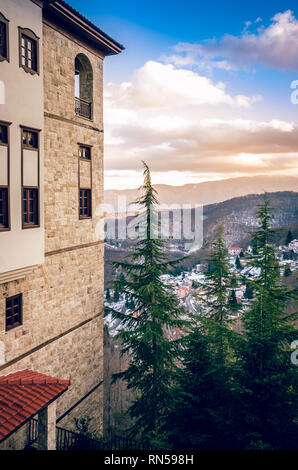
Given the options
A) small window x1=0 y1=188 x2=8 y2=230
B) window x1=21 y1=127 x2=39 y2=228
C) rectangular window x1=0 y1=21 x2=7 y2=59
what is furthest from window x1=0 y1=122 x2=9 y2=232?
rectangular window x1=0 y1=21 x2=7 y2=59

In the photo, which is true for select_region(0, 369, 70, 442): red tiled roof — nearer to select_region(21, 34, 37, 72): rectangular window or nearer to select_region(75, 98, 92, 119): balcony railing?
select_region(21, 34, 37, 72): rectangular window

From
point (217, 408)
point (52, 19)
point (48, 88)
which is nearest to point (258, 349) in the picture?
point (217, 408)

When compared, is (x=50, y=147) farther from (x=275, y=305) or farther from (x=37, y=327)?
(x=275, y=305)

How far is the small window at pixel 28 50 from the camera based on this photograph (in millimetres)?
9595

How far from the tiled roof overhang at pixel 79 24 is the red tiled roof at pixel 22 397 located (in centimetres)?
1150

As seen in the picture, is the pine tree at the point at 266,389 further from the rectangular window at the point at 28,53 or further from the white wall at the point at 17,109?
the rectangular window at the point at 28,53

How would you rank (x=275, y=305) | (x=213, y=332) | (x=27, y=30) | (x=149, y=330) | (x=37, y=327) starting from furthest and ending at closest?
(x=213, y=332), (x=275, y=305), (x=149, y=330), (x=37, y=327), (x=27, y=30)

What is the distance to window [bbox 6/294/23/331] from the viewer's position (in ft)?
33.3

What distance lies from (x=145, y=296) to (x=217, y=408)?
16.6 ft

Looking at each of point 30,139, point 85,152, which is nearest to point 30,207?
point 30,139

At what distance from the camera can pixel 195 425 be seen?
1002 cm

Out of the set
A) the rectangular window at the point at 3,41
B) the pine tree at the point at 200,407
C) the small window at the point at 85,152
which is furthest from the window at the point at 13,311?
the rectangular window at the point at 3,41

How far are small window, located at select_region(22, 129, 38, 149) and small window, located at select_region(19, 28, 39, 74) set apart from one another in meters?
1.77

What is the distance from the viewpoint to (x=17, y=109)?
944 cm
